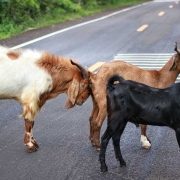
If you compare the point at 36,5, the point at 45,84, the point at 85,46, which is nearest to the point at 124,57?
the point at 85,46

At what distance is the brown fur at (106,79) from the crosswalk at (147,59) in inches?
167

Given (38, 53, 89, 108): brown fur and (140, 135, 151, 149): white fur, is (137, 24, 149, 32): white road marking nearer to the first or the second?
(38, 53, 89, 108): brown fur

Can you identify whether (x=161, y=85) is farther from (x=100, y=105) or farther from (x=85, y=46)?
(x=85, y=46)

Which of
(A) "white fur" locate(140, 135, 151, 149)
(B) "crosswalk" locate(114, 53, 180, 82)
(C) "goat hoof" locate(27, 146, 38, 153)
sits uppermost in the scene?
(A) "white fur" locate(140, 135, 151, 149)

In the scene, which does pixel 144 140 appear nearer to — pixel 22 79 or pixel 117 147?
pixel 117 147

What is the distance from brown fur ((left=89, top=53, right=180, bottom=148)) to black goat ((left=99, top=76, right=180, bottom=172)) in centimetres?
77

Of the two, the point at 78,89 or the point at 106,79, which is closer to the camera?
the point at 106,79

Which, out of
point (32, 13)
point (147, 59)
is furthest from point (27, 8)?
point (147, 59)

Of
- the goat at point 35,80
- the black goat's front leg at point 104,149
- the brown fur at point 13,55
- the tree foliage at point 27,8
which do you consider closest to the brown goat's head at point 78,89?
the goat at point 35,80

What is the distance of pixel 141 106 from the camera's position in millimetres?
6012

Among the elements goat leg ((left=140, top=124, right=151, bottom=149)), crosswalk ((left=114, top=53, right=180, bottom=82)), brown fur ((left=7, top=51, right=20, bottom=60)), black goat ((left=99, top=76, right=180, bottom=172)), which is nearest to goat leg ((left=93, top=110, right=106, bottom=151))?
goat leg ((left=140, top=124, right=151, bottom=149))

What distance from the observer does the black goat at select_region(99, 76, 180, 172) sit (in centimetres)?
597

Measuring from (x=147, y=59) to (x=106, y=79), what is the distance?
19.0 ft

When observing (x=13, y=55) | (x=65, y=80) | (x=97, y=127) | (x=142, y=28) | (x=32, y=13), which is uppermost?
(x=13, y=55)
